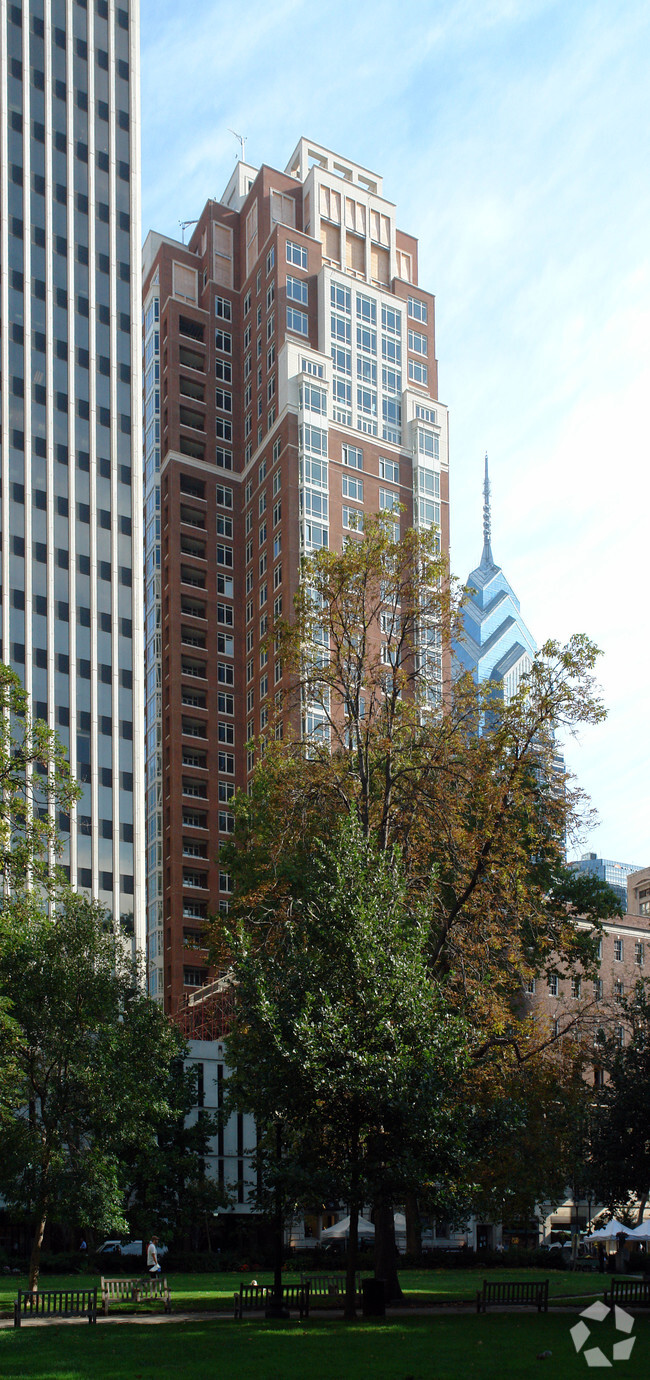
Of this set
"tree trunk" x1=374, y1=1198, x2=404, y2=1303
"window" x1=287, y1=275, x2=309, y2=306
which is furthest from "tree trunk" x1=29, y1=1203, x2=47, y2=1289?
"window" x1=287, y1=275, x2=309, y2=306

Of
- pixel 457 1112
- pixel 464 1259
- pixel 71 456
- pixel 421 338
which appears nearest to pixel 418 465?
pixel 421 338

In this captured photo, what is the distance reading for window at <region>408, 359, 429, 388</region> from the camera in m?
115

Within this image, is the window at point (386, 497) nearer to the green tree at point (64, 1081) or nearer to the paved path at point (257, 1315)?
the green tree at point (64, 1081)

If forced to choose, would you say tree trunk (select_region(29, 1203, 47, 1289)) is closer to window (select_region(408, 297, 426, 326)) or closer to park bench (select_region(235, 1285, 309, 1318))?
park bench (select_region(235, 1285, 309, 1318))

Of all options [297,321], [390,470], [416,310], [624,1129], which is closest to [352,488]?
[390,470]

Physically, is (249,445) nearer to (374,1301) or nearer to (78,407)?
(78,407)

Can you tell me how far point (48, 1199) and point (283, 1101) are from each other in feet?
34.4

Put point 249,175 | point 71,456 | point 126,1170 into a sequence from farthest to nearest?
point 249,175 < point 71,456 < point 126,1170

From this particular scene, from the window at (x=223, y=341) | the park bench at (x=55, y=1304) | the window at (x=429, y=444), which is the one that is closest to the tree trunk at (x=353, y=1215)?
the park bench at (x=55, y=1304)

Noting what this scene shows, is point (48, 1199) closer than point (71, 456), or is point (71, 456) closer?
point (48, 1199)

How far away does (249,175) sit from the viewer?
411 ft

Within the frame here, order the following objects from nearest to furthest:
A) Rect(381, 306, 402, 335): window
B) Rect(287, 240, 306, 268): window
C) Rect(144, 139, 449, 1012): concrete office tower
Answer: Rect(144, 139, 449, 1012): concrete office tower, Rect(287, 240, 306, 268): window, Rect(381, 306, 402, 335): window

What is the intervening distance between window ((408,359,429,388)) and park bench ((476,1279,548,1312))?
3713 inches

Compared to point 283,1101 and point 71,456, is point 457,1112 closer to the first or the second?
point 283,1101
